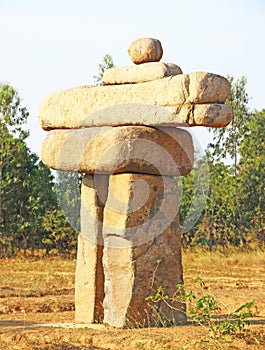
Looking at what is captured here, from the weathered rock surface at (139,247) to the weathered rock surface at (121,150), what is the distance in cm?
17

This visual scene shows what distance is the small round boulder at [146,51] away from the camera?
26.1 ft

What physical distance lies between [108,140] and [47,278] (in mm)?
6007

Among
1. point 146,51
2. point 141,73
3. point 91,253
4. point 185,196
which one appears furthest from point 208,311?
point 185,196

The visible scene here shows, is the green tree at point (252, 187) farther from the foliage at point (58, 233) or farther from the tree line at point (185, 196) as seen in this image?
the foliage at point (58, 233)

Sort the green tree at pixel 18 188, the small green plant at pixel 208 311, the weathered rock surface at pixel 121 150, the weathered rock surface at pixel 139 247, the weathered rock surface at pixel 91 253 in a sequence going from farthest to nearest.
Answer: the green tree at pixel 18 188 < the weathered rock surface at pixel 91 253 < the weathered rock surface at pixel 139 247 < the weathered rock surface at pixel 121 150 < the small green plant at pixel 208 311

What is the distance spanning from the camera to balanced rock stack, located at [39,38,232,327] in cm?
761

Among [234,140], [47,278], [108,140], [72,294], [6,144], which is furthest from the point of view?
[234,140]

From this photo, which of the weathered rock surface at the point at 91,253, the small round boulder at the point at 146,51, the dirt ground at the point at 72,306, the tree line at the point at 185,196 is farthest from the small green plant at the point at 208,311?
the tree line at the point at 185,196

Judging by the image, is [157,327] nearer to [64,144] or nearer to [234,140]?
[64,144]

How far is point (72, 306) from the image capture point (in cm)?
1008

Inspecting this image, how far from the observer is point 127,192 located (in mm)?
7703

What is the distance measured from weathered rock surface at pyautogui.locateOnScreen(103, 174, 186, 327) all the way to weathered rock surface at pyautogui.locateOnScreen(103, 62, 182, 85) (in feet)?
3.38

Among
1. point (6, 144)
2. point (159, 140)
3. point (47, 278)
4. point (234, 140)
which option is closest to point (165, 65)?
point (159, 140)

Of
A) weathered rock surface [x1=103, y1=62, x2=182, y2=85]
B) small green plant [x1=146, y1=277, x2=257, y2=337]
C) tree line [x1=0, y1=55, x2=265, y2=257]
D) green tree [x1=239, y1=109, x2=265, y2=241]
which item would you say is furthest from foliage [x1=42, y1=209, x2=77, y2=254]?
weathered rock surface [x1=103, y1=62, x2=182, y2=85]
